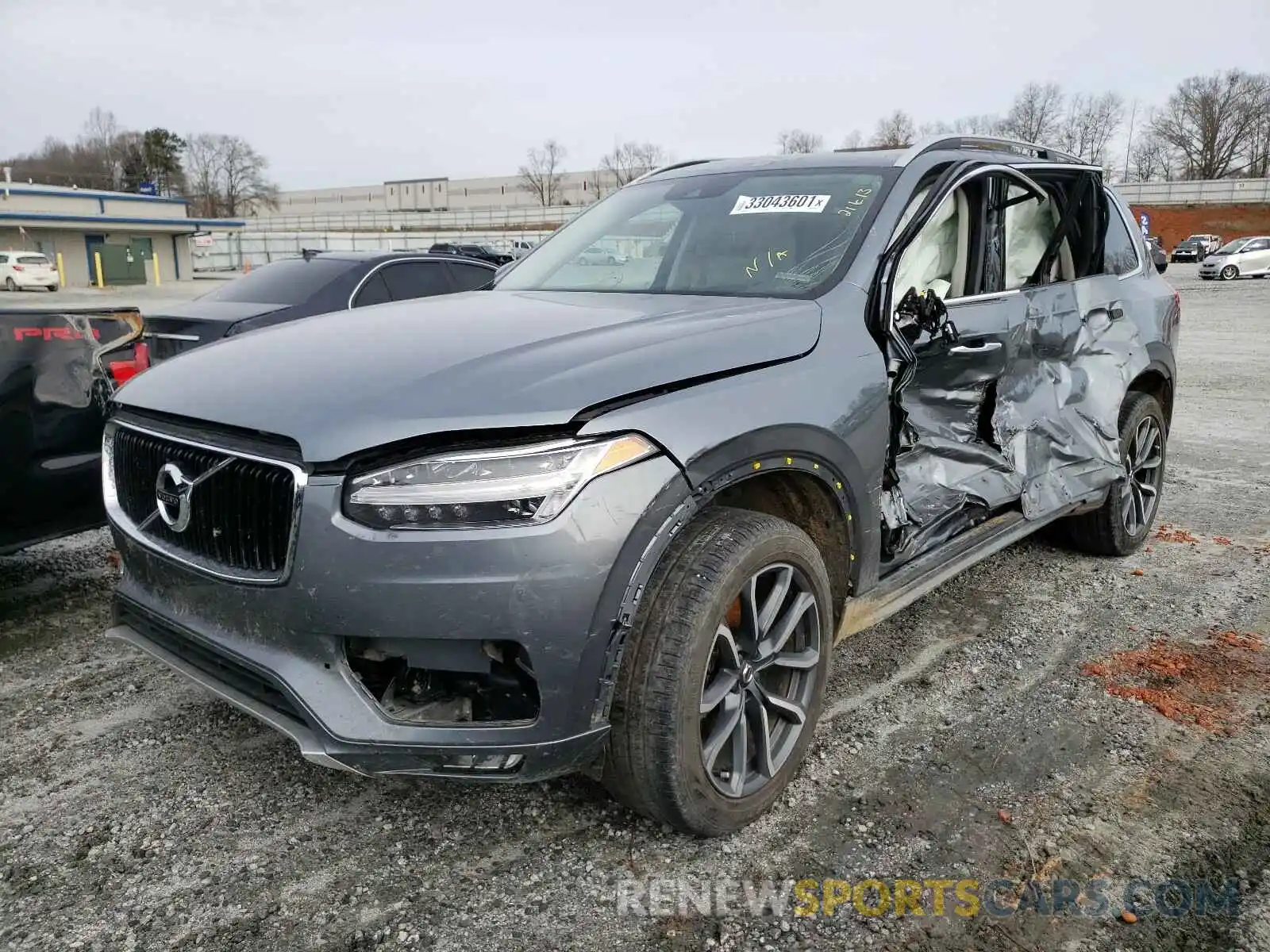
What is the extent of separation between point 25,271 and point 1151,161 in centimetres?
8426

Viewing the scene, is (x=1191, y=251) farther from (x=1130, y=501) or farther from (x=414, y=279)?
(x=1130, y=501)

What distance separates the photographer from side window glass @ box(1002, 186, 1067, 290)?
162 inches

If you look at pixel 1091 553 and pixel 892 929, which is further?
pixel 1091 553

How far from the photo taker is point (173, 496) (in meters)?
2.60

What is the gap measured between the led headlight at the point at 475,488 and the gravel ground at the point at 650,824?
1.01 metres

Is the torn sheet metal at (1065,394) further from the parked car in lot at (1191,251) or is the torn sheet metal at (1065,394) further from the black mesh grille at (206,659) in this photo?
the parked car in lot at (1191,251)

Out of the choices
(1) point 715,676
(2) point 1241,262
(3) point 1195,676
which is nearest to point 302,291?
(1) point 715,676

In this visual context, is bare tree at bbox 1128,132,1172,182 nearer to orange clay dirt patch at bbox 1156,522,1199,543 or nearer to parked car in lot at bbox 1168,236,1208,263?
parked car in lot at bbox 1168,236,1208,263

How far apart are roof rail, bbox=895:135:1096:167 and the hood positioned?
3.55ft

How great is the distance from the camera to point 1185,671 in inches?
149

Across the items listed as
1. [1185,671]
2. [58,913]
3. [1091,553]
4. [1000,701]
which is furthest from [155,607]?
[1091,553]

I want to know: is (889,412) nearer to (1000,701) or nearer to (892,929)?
(1000,701)

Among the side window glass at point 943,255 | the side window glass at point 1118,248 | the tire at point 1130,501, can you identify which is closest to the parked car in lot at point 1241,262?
the tire at point 1130,501

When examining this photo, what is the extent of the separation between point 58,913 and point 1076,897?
8.38 ft
